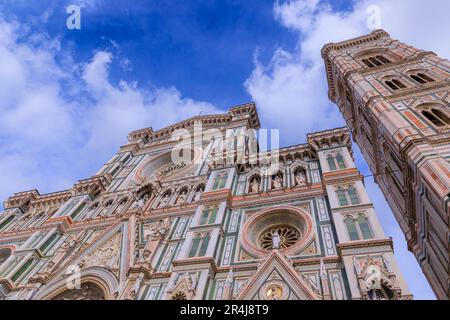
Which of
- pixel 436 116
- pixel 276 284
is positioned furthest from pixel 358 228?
pixel 436 116

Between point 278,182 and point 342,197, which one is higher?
point 278,182

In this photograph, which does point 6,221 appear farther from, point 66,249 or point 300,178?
point 300,178

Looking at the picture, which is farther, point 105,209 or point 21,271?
point 105,209

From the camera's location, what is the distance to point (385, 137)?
1555 centimetres

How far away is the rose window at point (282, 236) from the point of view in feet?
41.1

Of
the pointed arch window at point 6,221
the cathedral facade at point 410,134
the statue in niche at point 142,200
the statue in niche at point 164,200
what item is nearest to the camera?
the cathedral facade at point 410,134

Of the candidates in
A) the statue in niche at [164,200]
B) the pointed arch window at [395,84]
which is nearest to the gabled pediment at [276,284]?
the statue in niche at [164,200]

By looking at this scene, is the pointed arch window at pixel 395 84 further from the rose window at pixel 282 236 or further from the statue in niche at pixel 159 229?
the statue in niche at pixel 159 229

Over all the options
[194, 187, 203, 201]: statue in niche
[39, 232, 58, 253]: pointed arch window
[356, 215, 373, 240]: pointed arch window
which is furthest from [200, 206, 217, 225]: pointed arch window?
[39, 232, 58, 253]: pointed arch window

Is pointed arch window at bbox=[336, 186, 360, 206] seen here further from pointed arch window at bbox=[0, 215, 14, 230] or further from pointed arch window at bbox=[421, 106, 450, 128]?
pointed arch window at bbox=[0, 215, 14, 230]

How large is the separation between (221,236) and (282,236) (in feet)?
8.12

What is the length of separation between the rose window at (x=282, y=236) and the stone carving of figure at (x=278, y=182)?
226cm

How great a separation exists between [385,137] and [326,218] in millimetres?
5997

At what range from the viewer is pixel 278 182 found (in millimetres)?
15797
